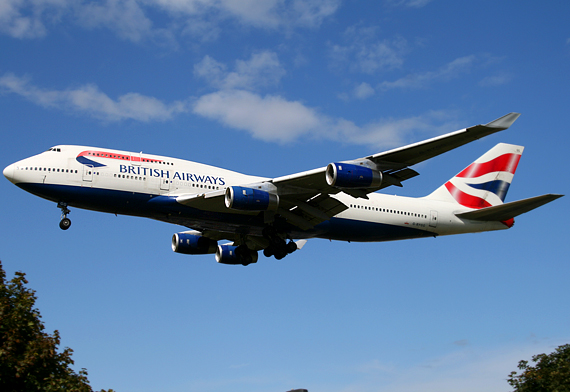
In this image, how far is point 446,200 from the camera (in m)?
35.3

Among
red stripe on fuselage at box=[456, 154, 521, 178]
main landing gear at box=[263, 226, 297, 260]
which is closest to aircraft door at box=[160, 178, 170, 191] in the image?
main landing gear at box=[263, 226, 297, 260]

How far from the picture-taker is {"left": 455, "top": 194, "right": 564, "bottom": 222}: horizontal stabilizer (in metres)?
27.5

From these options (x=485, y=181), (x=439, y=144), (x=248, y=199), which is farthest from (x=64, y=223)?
(x=485, y=181)

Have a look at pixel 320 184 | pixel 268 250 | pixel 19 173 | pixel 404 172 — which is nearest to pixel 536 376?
pixel 404 172

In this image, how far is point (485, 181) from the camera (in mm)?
36844

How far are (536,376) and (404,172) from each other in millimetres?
9863

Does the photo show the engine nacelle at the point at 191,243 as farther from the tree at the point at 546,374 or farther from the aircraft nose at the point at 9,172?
the tree at the point at 546,374

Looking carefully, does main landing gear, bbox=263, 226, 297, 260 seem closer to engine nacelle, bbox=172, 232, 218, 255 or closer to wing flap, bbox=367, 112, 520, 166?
engine nacelle, bbox=172, 232, 218, 255

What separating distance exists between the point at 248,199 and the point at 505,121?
11.3 m

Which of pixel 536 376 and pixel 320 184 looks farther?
pixel 320 184

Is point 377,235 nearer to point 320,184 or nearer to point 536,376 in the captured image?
point 320,184

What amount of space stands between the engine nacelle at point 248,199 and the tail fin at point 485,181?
1312cm

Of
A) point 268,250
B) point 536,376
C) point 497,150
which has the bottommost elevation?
point 536,376

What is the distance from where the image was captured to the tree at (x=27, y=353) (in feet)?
51.2
